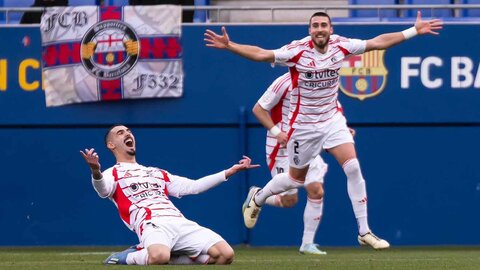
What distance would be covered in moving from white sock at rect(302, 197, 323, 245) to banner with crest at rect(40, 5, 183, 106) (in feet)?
9.56

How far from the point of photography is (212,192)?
16609mm

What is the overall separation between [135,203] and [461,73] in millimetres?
6389

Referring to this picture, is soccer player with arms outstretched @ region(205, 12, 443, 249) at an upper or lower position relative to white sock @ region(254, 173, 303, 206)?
upper

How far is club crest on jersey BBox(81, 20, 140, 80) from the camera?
16406mm

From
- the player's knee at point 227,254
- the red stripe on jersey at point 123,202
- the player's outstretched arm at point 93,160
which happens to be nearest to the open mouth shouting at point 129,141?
the red stripe on jersey at point 123,202

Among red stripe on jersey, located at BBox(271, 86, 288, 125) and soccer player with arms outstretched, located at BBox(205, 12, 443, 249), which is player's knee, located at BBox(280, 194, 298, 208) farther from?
soccer player with arms outstretched, located at BBox(205, 12, 443, 249)

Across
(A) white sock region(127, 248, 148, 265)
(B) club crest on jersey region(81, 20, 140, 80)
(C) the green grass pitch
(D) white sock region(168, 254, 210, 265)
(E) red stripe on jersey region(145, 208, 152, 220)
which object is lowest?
(C) the green grass pitch

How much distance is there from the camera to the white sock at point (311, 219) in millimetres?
14148

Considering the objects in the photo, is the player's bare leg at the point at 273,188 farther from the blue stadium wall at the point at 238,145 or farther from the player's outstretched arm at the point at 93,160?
the player's outstretched arm at the point at 93,160

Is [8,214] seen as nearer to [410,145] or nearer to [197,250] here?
[410,145]

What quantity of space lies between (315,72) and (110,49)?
3945 mm

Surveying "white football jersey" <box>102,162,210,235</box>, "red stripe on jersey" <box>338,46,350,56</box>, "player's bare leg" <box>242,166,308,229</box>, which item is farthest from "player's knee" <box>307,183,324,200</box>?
"white football jersey" <box>102,162,210,235</box>

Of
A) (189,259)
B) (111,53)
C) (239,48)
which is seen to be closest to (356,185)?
(239,48)

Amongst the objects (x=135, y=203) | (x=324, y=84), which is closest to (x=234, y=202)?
(x=324, y=84)
